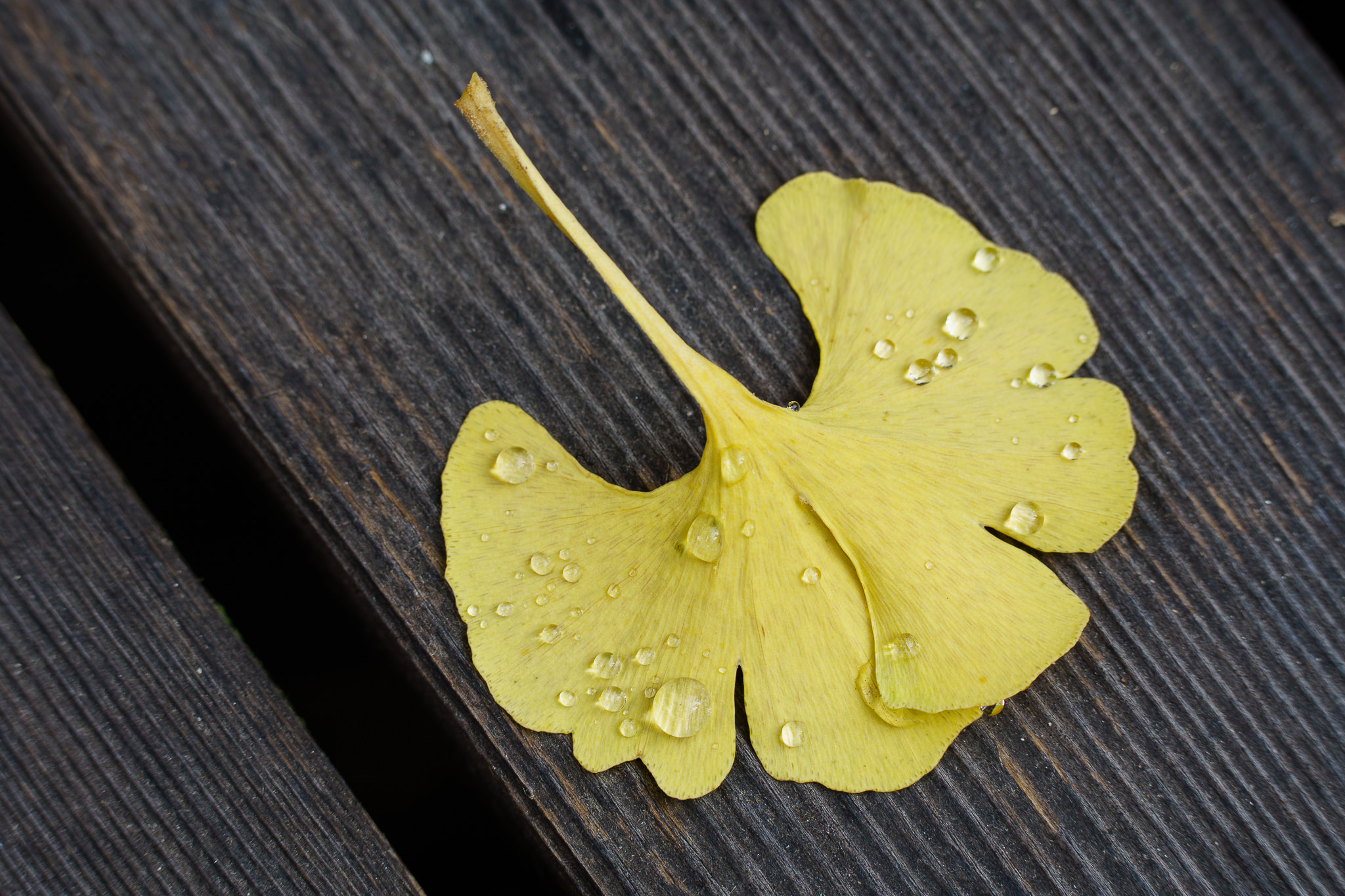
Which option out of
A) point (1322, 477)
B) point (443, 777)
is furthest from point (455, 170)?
A: point (1322, 477)

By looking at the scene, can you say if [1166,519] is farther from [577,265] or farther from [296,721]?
[296,721]

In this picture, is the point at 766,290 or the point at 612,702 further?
the point at 766,290

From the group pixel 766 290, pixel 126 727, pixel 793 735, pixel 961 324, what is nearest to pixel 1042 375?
pixel 961 324

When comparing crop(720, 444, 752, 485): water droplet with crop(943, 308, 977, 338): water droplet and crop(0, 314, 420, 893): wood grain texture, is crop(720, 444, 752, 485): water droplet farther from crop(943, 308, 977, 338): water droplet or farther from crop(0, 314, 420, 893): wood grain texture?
crop(0, 314, 420, 893): wood grain texture

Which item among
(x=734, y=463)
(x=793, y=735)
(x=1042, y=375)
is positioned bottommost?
(x=793, y=735)

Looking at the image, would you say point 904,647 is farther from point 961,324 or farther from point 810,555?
point 961,324

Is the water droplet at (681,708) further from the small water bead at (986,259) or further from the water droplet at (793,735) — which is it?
the small water bead at (986,259)

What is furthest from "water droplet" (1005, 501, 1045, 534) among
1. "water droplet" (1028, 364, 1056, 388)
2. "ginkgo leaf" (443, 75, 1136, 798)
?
"water droplet" (1028, 364, 1056, 388)
